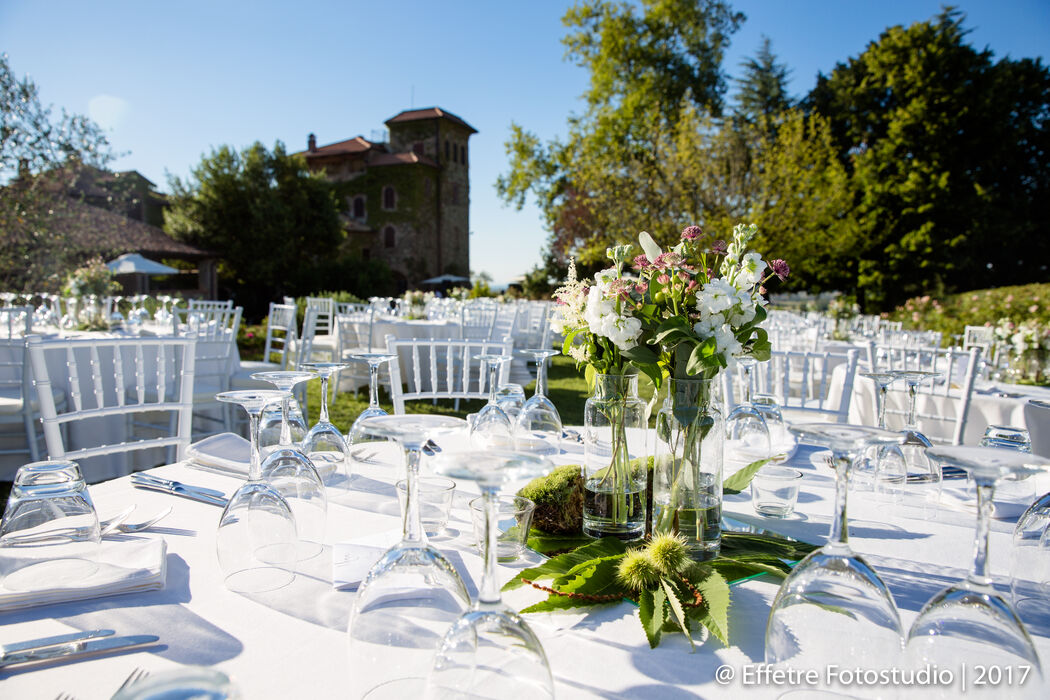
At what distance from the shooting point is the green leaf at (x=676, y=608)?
91 centimetres

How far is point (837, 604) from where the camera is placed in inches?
32.2

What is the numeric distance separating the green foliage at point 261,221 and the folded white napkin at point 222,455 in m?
21.6

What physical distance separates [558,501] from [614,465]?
14 centimetres

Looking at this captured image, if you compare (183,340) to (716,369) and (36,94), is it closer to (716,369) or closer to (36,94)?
(716,369)

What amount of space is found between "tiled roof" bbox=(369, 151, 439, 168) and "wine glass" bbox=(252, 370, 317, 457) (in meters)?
29.4

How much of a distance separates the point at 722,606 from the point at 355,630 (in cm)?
54

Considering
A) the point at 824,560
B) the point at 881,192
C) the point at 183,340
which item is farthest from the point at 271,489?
the point at 881,192

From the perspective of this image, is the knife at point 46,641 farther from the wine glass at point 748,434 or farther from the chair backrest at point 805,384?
the chair backrest at point 805,384

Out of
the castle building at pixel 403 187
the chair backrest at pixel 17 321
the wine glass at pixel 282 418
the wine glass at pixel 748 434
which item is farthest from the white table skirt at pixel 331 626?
the castle building at pixel 403 187

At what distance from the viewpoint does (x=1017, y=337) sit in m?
5.22

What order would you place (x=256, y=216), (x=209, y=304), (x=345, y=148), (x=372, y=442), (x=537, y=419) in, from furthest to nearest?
(x=345, y=148), (x=256, y=216), (x=209, y=304), (x=372, y=442), (x=537, y=419)

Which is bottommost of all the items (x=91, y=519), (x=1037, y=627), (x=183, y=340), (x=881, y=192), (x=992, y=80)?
(x=1037, y=627)

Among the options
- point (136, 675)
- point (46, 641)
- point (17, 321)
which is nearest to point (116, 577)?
point (46, 641)

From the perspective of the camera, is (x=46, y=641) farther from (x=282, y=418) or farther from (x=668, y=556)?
(x=668, y=556)
